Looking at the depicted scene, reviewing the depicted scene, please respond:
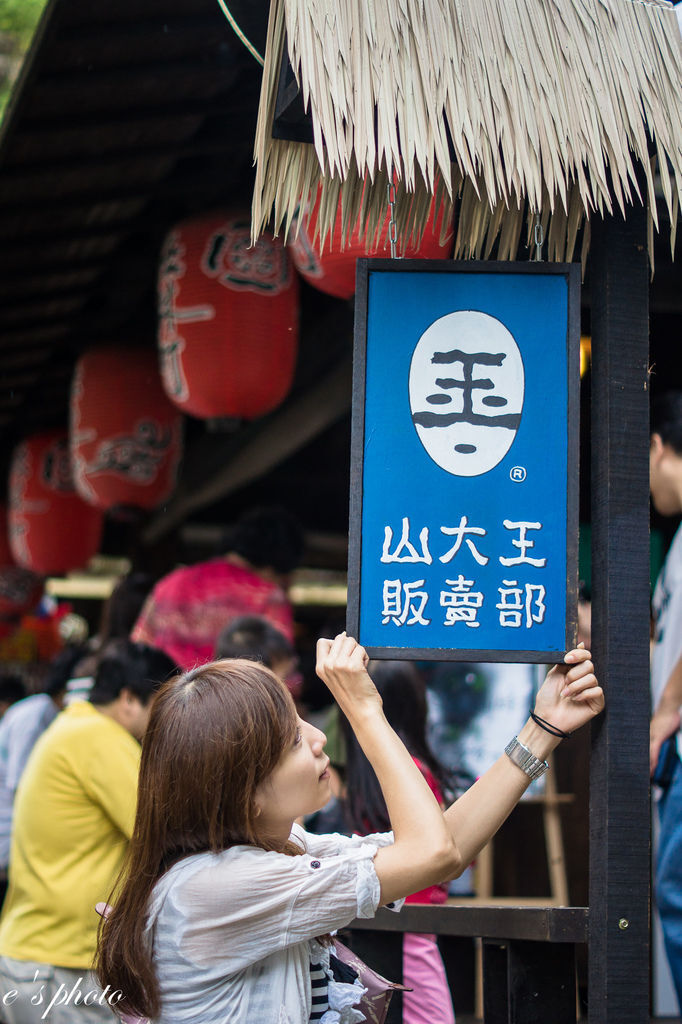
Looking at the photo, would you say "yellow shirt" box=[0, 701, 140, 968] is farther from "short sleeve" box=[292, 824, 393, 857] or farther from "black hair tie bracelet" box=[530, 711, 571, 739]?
"black hair tie bracelet" box=[530, 711, 571, 739]

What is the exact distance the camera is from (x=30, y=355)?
24.6 ft

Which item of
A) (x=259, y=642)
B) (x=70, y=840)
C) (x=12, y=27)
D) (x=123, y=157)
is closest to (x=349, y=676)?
(x=70, y=840)

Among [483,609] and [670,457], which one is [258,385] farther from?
[483,609]

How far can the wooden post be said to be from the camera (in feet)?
7.58

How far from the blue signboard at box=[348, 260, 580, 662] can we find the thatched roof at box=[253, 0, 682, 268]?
0.75 ft

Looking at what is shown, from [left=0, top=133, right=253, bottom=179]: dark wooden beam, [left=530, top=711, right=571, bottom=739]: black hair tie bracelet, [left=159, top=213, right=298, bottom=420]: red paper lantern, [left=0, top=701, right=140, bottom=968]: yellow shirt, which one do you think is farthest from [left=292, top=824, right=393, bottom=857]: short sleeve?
[left=0, top=133, right=253, bottom=179]: dark wooden beam

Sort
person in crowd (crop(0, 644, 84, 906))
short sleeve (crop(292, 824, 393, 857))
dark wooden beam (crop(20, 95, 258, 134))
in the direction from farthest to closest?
person in crowd (crop(0, 644, 84, 906)) → dark wooden beam (crop(20, 95, 258, 134)) → short sleeve (crop(292, 824, 393, 857))

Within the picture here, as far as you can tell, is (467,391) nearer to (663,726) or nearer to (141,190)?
(663,726)

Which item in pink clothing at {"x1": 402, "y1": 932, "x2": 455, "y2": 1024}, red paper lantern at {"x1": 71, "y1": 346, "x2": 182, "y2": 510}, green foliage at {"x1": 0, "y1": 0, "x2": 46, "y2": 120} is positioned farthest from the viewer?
green foliage at {"x1": 0, "y1": 0, "x2": 46, "y2": 120}

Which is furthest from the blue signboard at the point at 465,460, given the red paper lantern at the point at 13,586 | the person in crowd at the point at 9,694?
the red paper lantern at the point at 13,586

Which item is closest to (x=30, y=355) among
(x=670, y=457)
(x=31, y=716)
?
(x=31, y=716)

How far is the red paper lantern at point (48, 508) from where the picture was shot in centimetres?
858

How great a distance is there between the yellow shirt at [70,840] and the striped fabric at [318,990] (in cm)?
177

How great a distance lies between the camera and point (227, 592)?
5.99m
